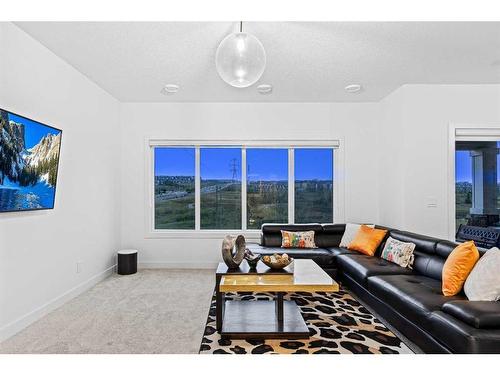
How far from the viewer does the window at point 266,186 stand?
5.13 metres

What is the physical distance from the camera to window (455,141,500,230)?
4.28 metres

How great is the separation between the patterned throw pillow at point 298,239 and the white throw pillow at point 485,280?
7.20 ft

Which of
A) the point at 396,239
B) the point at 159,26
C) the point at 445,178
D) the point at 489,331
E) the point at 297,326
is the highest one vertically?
the point at 159,26

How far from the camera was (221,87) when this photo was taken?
426 centimetres

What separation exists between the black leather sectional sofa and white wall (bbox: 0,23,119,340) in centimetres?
220

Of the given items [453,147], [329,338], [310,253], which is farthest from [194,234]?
[453,147]

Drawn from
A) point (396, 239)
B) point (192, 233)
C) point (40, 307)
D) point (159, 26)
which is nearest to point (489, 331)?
point (396, 239)

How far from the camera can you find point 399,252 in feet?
Result: 11.1

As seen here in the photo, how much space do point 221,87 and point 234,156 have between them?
1241mm

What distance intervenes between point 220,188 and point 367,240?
2453mm

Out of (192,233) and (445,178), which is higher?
(445,178)

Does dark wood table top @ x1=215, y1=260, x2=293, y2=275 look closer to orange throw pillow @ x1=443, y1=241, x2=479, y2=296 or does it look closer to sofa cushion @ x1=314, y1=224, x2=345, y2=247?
orange throw pillow @ x1=443, y1=241, x2=479, y2=296

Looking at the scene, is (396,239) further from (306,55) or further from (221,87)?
(221,87)

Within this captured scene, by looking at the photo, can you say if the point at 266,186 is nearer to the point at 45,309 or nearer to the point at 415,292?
the point at 415,292
